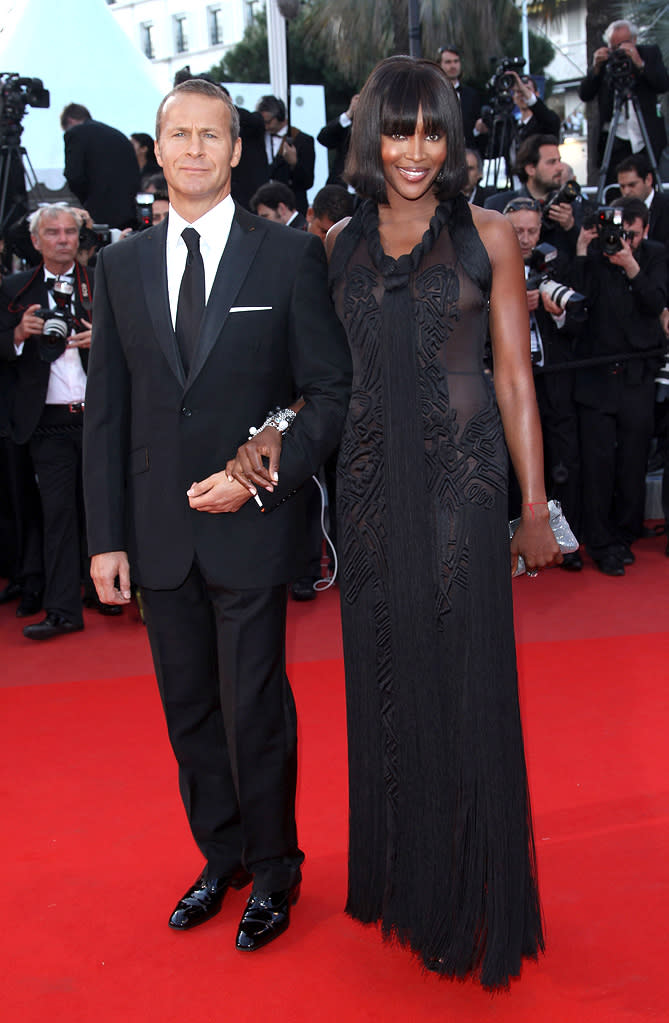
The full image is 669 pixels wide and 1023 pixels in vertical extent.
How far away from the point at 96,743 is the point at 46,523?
5.74ft

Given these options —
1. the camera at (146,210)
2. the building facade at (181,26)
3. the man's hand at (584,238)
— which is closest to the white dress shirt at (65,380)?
the camera at (146,210)

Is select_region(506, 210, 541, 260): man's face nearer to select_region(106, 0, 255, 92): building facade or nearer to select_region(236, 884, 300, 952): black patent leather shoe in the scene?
select_region(236, 884, 300, 952): black patent leather shoe

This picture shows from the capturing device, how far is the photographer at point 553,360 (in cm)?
583

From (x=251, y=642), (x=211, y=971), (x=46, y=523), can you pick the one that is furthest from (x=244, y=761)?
(x=46, y=523)

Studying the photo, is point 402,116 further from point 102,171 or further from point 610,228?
point 102,171

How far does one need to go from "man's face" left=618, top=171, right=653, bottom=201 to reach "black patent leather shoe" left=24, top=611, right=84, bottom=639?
4.12 metres

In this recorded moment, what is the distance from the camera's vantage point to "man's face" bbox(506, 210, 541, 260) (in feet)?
19.0

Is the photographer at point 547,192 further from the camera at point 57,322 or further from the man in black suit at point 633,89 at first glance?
the camera at point 57,322

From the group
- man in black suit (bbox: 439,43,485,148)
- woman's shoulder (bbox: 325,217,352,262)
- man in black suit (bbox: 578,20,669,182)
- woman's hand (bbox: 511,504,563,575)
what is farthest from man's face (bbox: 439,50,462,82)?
woman's hand (bbox: 511,504,563,575)

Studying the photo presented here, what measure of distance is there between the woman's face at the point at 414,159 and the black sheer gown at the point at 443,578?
0.25ft

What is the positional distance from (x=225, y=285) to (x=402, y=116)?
1.62 ft

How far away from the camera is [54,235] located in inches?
212

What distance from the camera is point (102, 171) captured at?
290 inches

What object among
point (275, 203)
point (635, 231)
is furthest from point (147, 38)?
point (635, 231)
